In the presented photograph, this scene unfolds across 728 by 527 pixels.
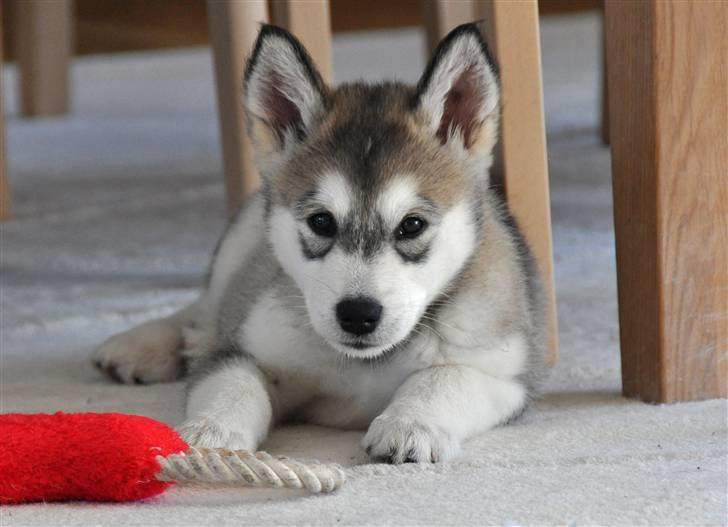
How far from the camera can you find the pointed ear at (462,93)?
1607mm

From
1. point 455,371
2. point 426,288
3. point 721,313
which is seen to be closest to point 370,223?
point 426,288

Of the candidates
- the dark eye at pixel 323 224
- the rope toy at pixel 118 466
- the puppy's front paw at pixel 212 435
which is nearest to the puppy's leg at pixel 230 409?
the puppy's front paw at pixel 212 435

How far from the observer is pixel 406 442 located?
1.46m

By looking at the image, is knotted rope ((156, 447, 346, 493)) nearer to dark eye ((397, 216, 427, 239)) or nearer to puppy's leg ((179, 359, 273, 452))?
puppy's leg ((179, 359, 273, 452))

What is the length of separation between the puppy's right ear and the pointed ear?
162 mm

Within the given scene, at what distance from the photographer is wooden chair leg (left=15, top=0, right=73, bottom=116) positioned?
207 inches

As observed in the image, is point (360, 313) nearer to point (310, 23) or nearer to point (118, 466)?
point (118, 466)

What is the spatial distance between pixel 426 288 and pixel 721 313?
1.53 ft

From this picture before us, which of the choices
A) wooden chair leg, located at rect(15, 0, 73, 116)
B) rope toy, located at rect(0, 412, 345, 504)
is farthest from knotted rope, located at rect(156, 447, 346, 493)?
wooden chair leg, located at rect(15, 0, 73, 116)

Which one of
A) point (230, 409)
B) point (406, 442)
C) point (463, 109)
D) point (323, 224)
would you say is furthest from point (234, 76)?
point (406, 442)

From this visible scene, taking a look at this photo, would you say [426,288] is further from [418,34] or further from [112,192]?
[418,34]

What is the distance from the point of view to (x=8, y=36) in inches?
229

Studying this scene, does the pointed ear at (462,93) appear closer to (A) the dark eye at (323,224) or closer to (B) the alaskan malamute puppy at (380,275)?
(B) the alaskan malamute puppy at (380,275)

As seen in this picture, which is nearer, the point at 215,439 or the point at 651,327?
the point at 215,439
